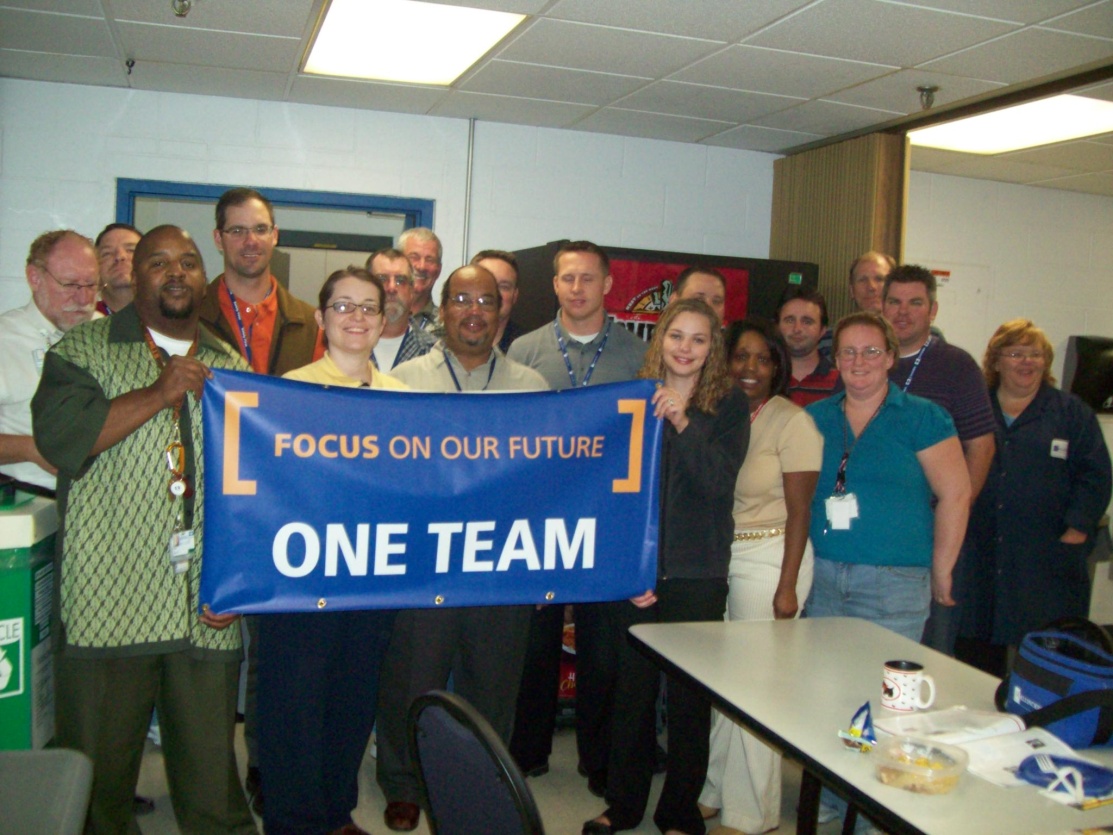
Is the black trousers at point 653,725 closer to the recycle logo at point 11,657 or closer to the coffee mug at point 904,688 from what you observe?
the coffee mug at point 904,688

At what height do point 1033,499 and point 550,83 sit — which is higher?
point 550,83

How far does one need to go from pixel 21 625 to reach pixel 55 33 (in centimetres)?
278

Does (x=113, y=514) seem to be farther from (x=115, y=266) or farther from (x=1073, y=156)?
(x=1073, y=156)

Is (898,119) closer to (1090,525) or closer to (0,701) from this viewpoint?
(1090,525)

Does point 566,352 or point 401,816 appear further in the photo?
point 566,352

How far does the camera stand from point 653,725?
110 inches

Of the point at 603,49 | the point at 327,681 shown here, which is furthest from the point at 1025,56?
the point at 327,681

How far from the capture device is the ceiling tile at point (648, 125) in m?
5.16

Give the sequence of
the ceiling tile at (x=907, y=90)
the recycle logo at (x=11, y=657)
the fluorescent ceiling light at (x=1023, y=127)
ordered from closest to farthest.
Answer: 1. the recycle logo at (x=11, y=657)
2. the ceiling tile at (x=907, y=90)
3. the fluorescent ceiling light at (x=1023, y=127)

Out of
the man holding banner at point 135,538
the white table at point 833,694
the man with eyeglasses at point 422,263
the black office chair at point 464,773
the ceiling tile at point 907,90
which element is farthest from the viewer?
the ceiling tile at point 907,90

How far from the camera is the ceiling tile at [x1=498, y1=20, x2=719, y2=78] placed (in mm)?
3832

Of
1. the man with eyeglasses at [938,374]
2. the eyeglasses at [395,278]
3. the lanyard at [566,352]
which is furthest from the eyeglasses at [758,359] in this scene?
the eyeglasses at [395,278]

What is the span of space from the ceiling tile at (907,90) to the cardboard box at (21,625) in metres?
3.86

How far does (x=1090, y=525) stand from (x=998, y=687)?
2257 mm
